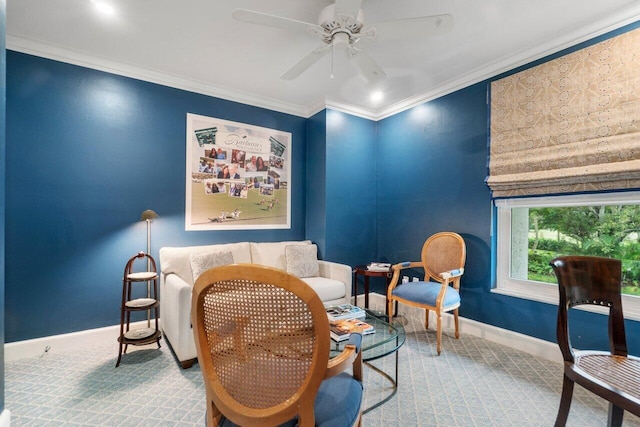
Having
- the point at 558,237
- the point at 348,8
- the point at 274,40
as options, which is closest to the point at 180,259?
the point at 274,40

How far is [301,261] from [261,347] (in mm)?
2519

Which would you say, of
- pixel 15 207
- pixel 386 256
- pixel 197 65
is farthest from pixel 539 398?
pixel 15 207

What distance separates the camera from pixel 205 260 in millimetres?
2803

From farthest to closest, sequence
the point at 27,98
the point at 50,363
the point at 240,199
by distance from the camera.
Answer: the point at 240,199 → the point at 27,98 → the point at 50,363

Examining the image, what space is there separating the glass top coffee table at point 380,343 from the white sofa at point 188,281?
0.91 metres

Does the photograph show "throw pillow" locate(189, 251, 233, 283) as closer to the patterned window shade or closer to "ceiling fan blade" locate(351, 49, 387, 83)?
"ceiling fan blade" locate(351, 49, 387, 83)

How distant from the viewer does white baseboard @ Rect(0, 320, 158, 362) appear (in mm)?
2404

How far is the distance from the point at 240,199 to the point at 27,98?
2.04 meters

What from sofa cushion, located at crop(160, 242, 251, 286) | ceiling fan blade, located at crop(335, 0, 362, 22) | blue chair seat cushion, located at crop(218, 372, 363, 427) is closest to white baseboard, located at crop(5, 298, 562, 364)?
sofa cushion, located at crop(160, 242, 251, 286)

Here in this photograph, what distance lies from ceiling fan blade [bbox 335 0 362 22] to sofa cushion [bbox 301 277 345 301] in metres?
2.28

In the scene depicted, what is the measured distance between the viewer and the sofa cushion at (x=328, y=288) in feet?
9.98

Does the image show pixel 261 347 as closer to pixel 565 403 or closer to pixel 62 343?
pixel 565 403

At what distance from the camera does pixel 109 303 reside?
281 centimetres

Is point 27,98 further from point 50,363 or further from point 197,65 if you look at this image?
point 50,363
